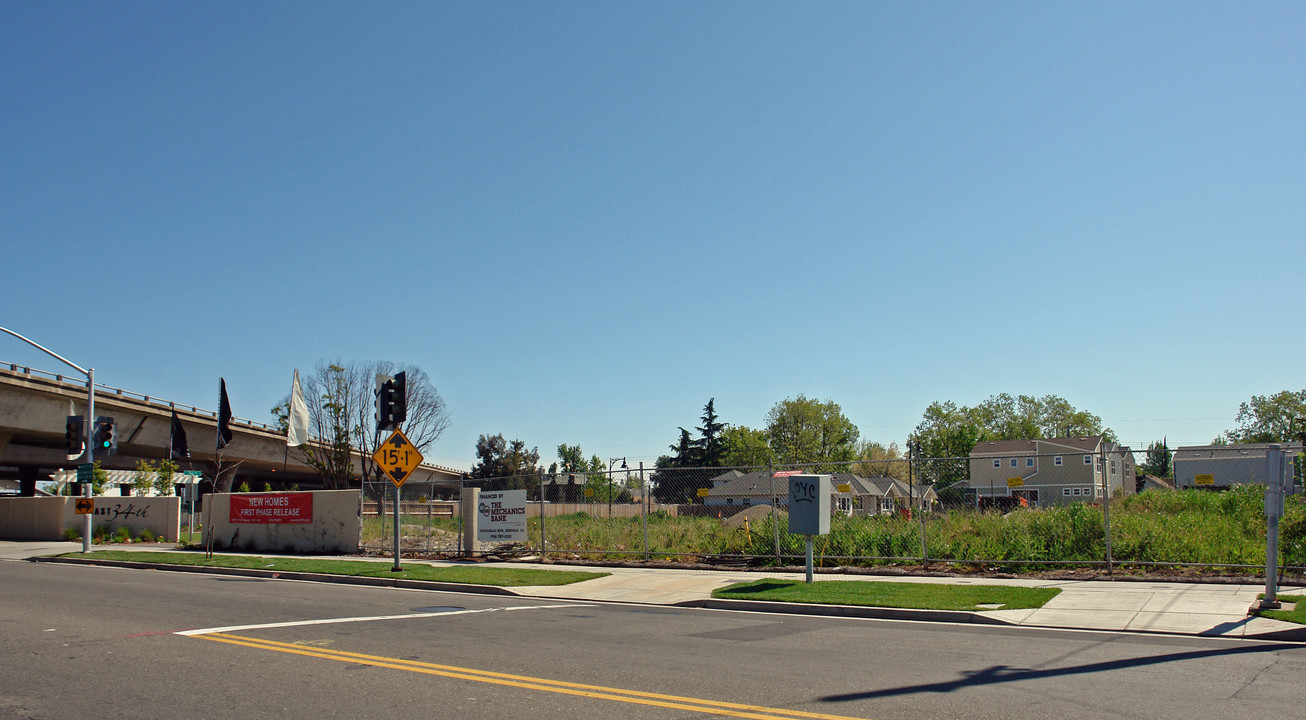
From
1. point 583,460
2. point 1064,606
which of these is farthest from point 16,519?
point 583,460

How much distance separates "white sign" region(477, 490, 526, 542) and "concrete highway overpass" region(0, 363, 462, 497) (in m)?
9.05

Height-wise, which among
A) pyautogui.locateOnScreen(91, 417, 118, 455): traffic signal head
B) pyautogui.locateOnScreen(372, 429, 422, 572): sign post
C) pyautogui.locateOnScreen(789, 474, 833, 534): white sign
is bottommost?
pyautogui.locateOnScreen(789, 474, 833, 534): white sign

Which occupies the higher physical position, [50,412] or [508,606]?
[50,412]

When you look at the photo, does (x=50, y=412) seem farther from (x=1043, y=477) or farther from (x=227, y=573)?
(x=1043, y=477)

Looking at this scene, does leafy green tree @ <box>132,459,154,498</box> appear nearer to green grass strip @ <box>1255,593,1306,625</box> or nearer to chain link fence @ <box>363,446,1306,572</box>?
chain link fence @ <box>363,446,1306,572</box>

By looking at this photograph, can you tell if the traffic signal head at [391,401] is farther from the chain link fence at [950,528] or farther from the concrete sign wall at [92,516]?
the concrete sign wall at [92,516]

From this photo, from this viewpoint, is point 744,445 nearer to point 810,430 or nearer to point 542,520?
point 810,430

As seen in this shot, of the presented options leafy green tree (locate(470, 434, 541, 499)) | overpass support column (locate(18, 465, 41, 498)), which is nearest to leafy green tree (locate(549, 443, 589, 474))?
leafy green tree (locate(470, 434, 541, 499))

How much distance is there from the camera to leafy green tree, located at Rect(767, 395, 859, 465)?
95.4 metres

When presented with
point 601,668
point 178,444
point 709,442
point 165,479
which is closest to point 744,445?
point 709,442

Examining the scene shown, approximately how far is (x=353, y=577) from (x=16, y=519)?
27350 millimetres

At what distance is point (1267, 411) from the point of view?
107 m

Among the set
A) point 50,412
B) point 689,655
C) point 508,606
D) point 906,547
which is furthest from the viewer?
point 50,412

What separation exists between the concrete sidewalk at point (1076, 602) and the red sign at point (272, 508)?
13.0 meters
